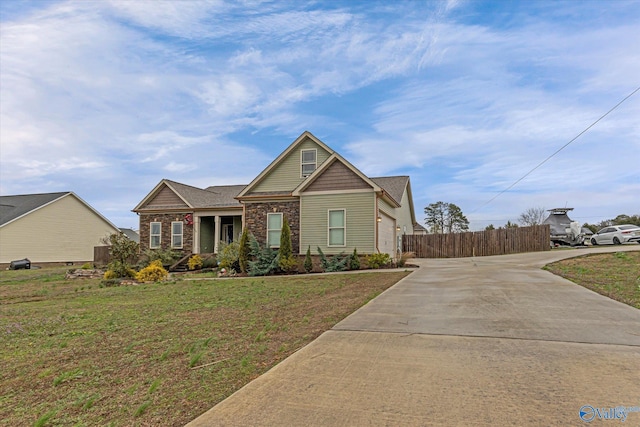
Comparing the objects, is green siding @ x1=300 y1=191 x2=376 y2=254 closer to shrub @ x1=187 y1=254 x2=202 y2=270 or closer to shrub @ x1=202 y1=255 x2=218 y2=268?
shrub @ x1=202 y1=255 x2=218 y2=268

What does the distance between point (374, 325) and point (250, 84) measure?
48.2 feet

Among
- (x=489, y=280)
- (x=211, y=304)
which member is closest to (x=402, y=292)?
(x=489, y=280)

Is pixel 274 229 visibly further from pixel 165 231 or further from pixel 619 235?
pixel 619 235

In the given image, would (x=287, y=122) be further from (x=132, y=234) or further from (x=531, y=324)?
(x=132, y=234)

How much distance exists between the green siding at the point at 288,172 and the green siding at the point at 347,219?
63.8 inches

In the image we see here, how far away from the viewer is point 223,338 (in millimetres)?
5324

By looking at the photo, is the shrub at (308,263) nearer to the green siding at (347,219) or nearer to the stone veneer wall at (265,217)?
the green siding at (347,219)

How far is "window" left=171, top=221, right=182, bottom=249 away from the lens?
21500 millimetres

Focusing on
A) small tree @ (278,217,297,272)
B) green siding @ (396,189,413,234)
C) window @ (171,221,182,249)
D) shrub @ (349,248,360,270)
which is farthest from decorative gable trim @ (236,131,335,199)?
green siding @ (396,189,413,234)

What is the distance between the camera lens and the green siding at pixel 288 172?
1831 cm

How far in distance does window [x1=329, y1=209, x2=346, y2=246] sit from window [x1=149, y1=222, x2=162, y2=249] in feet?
37.0

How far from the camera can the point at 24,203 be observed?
29594mm

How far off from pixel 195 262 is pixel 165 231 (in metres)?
3.50

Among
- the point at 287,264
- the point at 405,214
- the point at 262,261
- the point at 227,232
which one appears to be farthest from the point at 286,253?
the point at 405,214
